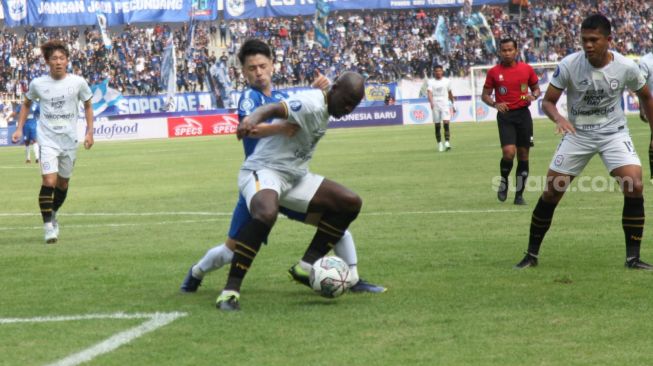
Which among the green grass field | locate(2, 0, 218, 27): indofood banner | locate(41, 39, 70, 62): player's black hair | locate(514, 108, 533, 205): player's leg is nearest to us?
the green grass field

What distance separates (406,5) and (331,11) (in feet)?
15.9

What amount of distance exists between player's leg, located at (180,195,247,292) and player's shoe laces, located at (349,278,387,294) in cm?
97

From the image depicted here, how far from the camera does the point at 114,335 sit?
20.7 ft

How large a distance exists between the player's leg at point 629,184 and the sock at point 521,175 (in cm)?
600

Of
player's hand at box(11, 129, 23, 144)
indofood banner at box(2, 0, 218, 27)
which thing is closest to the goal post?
indofood banner at box(2, 0, 218, 27)

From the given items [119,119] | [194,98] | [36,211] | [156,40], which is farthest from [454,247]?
[156,40]

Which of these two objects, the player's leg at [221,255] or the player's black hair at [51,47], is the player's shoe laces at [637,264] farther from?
the player's black hair at [51,47]

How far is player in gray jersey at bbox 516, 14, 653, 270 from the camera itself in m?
8.64

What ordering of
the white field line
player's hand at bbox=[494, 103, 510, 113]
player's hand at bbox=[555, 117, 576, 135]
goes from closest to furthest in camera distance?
the white field line, player's hand at bbox=[555, 117, 576, 135], player's hand at bbox=[494, 103, 510, 113]

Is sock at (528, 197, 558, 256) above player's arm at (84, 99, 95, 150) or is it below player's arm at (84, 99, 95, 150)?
below

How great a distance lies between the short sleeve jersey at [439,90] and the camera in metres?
29.4

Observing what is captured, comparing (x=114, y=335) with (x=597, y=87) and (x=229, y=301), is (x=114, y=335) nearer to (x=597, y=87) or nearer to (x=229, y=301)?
(x=229, y=301)

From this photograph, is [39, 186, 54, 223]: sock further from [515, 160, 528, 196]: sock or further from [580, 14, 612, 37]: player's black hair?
[580, 14, 612, 37]: player's black hair

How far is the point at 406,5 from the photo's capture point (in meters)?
64.4
